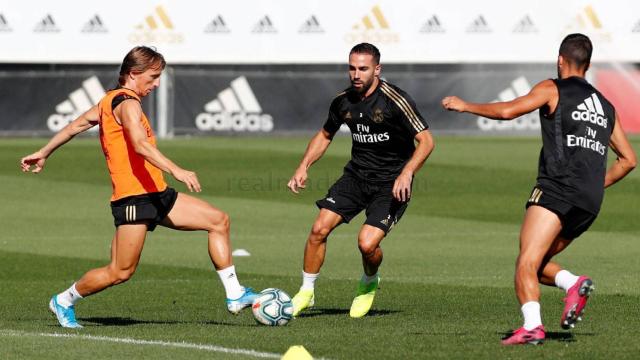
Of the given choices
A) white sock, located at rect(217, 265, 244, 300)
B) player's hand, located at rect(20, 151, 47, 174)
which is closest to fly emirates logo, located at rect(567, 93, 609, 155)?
white sock, located at rect(217, 265, 244, 300)

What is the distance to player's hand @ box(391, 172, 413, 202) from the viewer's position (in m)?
12.0

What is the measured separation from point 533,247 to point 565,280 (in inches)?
19.0

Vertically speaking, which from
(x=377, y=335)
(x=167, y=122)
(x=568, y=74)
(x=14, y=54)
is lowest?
(x=377, y=335)

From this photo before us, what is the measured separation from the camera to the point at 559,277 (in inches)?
418

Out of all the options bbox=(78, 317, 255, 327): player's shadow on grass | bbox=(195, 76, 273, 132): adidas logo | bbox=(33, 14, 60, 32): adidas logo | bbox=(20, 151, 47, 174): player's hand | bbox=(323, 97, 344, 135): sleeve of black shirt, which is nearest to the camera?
bbox=(78, 317, 255, 327): player's shadow on grass

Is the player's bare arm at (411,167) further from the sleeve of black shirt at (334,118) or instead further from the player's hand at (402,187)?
the sleeve of black shirt at (334,118)

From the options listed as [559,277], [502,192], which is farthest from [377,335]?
[502,192]

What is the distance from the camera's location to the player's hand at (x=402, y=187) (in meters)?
12.0

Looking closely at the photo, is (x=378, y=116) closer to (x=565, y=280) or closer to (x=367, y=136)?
(x=367, y=136)

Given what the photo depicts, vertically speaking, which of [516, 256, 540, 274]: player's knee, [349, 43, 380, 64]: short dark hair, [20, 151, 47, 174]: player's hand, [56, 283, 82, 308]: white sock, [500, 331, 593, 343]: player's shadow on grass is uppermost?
[349, 43, 380, 64]: short dark hair

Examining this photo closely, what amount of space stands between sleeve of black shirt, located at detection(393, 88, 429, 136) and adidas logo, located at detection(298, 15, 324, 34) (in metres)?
30.1

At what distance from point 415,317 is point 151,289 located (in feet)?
12.3

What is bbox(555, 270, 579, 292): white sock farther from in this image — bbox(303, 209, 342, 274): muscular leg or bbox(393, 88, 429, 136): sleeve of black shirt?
bbox(303, 209, 342, 274): muscular leg

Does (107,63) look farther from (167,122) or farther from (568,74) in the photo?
(568,74)
